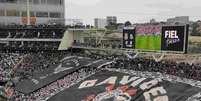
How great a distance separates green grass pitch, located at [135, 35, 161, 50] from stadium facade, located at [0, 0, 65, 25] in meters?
17.2

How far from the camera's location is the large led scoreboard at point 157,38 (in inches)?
749

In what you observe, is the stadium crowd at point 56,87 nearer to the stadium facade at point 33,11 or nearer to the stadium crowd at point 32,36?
the stadium crowd at point 32,36

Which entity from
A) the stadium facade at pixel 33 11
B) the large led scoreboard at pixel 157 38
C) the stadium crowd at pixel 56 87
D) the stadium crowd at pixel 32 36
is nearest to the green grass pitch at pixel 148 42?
the large led scoreboard at pixel 157 38

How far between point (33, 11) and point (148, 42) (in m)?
22.0

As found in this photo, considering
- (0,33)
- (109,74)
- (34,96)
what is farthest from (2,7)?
(109,74)

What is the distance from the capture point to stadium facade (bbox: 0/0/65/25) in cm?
3912

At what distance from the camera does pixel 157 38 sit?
20344mm

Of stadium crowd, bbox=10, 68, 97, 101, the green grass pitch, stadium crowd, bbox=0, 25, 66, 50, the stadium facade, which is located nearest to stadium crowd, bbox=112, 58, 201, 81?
the green grass pitch

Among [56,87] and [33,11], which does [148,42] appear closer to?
[56,87]

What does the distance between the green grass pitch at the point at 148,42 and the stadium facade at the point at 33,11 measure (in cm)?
1721

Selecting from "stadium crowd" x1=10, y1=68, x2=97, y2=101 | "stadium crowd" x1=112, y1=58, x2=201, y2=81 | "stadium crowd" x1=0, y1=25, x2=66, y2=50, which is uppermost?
"stadium crowd" x1=0, y1=25, x2=66, y2=50

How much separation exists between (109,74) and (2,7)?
848 inches

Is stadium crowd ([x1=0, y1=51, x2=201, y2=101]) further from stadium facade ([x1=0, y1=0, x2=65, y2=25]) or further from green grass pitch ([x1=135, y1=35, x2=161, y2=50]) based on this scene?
stadium facade ([x1=0, y1=0, x2=65, y2=25])

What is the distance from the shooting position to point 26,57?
93.1 ft
